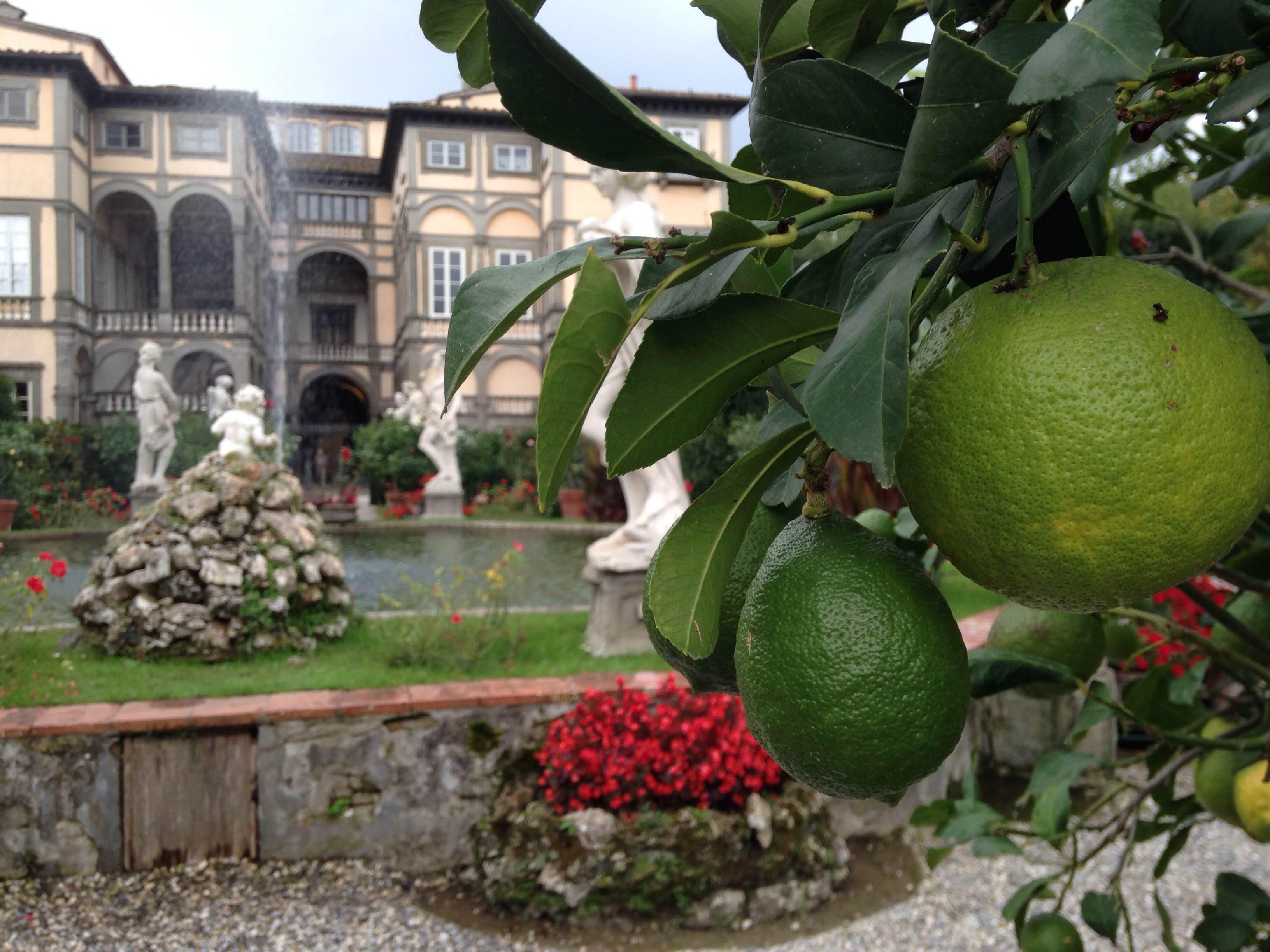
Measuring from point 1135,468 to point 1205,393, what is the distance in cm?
4

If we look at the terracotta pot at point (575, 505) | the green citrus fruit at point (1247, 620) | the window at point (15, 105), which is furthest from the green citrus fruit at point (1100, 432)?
the window at point (15, 105)

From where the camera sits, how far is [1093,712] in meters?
1.40

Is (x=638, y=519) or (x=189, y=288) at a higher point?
(x=189, y=288)

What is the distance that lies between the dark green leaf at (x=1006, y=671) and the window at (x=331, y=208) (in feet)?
93.5

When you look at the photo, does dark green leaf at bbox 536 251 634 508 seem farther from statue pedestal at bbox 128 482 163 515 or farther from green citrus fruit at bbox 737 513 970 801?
statue pedestal at bbox 128 482 163 515

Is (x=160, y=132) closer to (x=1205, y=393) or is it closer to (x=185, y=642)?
(x=185, y=642)

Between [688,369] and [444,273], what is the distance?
988 inches

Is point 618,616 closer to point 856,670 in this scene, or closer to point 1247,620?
point 1247,620

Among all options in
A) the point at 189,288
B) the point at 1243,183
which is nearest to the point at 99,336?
the point at 189,288

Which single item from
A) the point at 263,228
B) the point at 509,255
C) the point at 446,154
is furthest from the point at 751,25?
the point at 263,228

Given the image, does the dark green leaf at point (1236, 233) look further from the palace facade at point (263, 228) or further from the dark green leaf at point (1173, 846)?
the palace facade at point (263, 228)

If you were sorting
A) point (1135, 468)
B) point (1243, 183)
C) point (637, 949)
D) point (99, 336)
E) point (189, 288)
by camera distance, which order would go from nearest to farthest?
point (1135, 468) < point (1243, 183) < point (637, 949) < point (99, 336) < point (189, 288)

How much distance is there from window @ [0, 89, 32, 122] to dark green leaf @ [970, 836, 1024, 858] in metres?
24.6

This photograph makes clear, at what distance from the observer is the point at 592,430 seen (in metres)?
4.89
